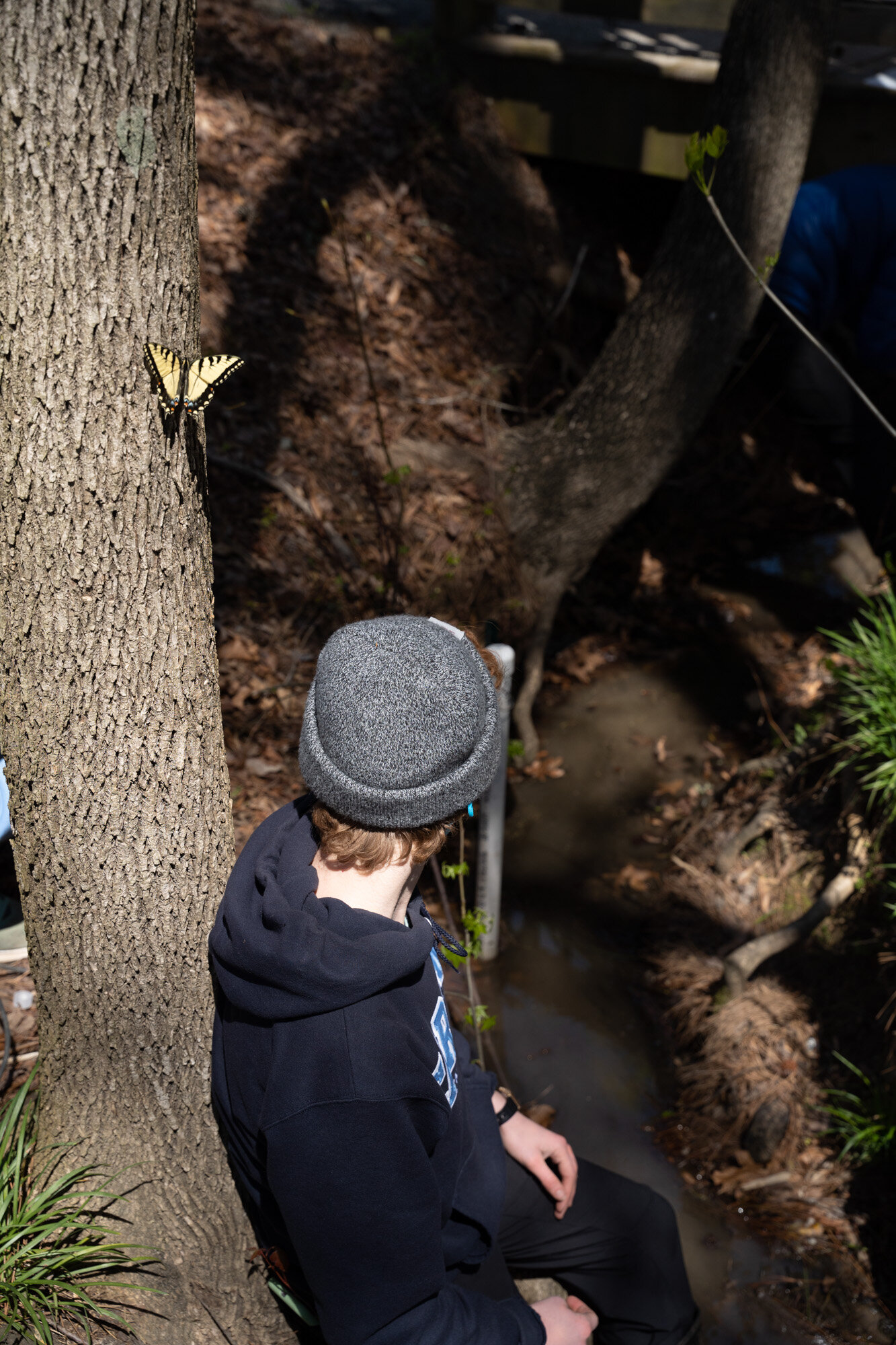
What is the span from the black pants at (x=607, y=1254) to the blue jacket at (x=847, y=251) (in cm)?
474

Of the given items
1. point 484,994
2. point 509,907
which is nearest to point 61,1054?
point 484,994

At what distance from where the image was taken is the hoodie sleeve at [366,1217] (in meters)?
1.40

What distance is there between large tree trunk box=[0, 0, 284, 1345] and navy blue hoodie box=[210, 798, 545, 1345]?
271 millimetres

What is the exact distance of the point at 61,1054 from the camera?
197 centimetres

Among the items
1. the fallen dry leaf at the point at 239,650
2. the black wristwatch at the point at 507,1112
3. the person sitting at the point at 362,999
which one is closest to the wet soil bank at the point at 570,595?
the fallen dry leaf at the point at 239,650

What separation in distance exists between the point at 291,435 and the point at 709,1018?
3880mm

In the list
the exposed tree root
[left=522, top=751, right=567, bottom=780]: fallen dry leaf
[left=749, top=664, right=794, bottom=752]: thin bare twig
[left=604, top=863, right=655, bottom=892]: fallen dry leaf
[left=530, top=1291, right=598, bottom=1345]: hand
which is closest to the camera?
[left=530, top=1291, right=598, bottom=1345]: hand

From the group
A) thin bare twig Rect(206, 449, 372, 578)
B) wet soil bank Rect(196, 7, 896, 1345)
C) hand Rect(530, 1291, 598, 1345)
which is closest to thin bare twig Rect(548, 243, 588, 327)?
wet soil bank Rect(196, 7, 896, 1345)

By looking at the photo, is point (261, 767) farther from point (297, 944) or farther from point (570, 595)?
point (570, 595)

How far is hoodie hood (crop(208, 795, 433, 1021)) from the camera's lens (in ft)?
4.73

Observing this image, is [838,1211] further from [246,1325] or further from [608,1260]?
[246,1325]

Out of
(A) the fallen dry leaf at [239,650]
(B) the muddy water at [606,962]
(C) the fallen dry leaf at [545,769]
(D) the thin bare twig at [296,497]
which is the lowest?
(B) the muddy water at [606,962]

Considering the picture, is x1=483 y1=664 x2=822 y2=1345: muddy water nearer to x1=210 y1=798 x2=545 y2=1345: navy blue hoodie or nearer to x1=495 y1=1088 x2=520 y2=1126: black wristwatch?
x1=495 y1=1088 x2=520 y2=1126: black wristwatch

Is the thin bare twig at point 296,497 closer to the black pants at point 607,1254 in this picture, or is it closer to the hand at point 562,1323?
the black pants at point 607,1254
